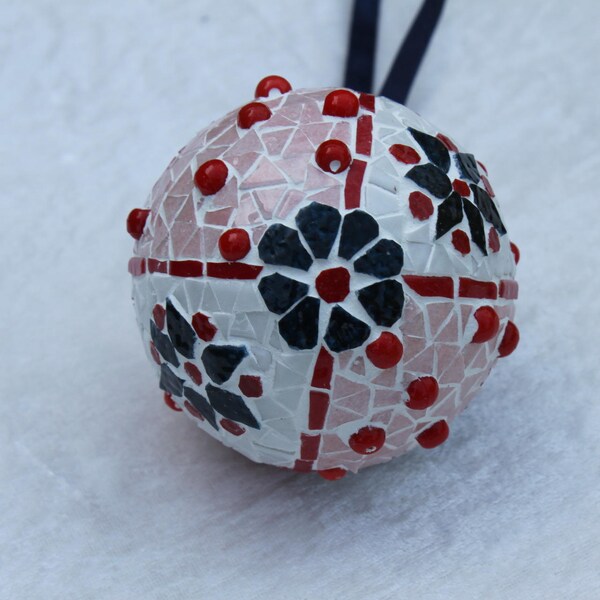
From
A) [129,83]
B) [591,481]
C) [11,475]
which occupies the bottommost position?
[11,475]

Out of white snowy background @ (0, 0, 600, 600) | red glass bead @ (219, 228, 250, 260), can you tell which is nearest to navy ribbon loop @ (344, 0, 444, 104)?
white snowy background @ (0, 0, 600, 600)

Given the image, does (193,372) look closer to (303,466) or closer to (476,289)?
(303,466)

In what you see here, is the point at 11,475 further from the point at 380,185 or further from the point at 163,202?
the point at 380,185

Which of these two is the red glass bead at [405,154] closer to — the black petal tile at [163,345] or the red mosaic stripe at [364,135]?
the red mosaic stripe at [364,135]

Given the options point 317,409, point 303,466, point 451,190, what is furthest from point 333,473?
point 451,190

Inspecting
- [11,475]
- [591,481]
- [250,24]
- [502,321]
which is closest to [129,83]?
[250,24]
